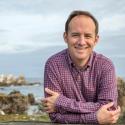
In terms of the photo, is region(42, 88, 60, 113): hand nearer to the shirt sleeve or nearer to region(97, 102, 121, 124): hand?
the shirt sleeve

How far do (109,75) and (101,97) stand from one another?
28 centimetres

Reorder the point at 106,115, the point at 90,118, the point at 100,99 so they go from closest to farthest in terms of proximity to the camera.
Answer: the point at 106,115, the point at 90,118, the point at 100,99

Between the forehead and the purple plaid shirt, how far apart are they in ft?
1.37

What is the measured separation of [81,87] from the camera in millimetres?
5957

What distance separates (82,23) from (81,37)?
158 mm

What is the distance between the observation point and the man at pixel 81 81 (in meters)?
5.82

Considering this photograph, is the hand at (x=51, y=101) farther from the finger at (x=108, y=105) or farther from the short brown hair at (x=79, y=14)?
the short brown hair at (x=79, y=14)

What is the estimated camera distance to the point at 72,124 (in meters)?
5.64

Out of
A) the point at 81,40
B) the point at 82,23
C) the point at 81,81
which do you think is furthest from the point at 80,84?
the point at 82,23

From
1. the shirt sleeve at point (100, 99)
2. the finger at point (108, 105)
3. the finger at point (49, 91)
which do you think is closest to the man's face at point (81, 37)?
the shirt sleeve at point (100, 99)

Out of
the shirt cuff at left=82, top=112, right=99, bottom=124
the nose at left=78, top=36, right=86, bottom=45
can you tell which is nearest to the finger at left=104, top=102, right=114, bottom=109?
the shirt cuff at left=82, top=112, right=99, bottom=124

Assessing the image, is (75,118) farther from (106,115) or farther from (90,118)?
(106,115)

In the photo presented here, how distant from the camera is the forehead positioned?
5809mm

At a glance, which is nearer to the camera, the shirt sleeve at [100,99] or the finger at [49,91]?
the shirt sleeve at [100,99]
